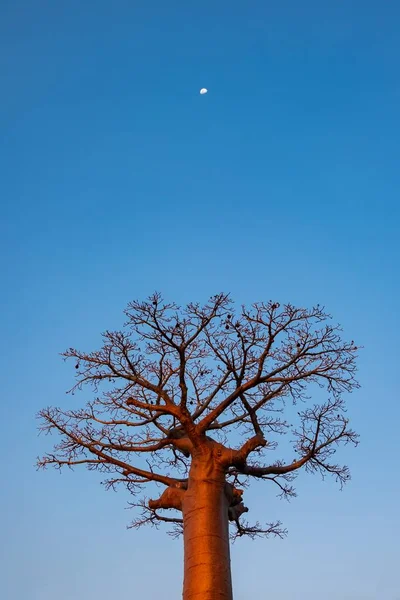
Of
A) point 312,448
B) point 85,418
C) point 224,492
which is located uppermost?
point 85,418

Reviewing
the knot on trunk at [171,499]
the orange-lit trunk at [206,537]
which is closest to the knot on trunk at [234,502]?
the orange-lit trunk at [206,537]

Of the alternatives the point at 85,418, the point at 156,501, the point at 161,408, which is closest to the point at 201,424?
the point at 161,408

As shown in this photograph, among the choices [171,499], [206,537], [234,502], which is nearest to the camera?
[206,537]

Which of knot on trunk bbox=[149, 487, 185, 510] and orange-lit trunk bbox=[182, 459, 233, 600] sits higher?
knot on trunk bbox=[149, 487, 185, 510]

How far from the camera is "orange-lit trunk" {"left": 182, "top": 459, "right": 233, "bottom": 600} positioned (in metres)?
6.33

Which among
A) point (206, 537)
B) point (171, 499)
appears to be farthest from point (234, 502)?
point (206, 537)

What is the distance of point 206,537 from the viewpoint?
654 centimetres

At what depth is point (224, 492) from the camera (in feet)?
23.1

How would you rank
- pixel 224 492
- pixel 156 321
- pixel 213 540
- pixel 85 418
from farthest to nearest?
1. pixel 85 418
2. pixel 156 321
3. pixel 224 492
4. pixel 213 540

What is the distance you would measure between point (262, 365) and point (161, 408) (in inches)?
45.7

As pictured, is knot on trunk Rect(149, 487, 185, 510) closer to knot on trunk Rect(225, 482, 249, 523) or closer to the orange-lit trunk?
the orange-lit trunk

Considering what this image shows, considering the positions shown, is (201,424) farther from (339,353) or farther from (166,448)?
(339,353)

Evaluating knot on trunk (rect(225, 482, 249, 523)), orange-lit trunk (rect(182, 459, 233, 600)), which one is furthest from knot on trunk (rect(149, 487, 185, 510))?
knot on trunk (rect(225, 482, 249, 523))

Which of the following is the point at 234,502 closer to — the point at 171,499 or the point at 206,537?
the point at 171,499
